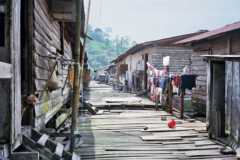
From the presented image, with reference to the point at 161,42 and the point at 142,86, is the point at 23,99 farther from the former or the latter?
the point at 142,86

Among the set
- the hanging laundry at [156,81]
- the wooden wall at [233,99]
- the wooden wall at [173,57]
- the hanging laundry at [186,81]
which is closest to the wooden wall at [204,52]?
the hanging laundry at [186,81]

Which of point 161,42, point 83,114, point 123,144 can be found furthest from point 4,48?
point 161,42

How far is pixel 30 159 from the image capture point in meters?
3.47

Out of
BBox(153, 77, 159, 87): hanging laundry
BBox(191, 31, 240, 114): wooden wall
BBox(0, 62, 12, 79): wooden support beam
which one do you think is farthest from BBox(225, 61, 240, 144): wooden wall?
BBox(153, 77, 159, 87): hanging laundry

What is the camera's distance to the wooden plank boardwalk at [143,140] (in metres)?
6.25

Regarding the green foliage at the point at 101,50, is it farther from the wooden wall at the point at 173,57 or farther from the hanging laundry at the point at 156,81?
the hanging laundry at the point at 156,81

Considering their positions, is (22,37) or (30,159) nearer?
(30,159)

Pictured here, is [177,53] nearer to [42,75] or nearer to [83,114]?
[83,114]

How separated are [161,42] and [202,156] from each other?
14072 mm

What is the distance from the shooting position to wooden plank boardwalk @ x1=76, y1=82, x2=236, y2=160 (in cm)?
625

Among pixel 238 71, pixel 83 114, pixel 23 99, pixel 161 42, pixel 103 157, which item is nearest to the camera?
pixel 23 99

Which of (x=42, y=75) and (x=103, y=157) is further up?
(x=42, y=75)

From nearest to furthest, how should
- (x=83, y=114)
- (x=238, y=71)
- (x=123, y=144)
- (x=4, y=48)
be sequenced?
(x=4, y=48) → (x=238, y=71) → (x=123, y=144) → (x=83, y=114)

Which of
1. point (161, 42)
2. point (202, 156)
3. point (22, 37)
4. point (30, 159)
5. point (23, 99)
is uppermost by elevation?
point (161, 42)
